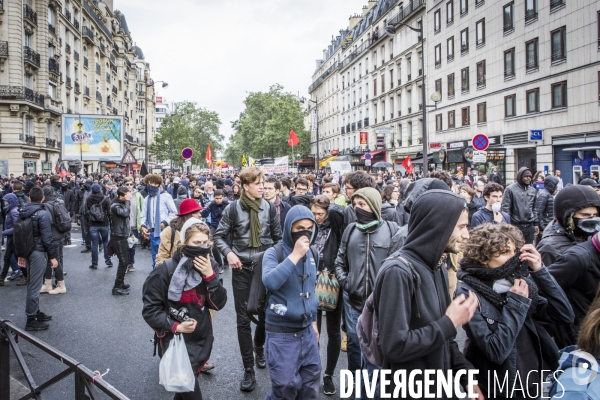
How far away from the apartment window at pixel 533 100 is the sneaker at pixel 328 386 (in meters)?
24.8

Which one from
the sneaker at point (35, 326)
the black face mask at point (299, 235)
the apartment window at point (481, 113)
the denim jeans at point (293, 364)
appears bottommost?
the sneaker at point (35, 326)

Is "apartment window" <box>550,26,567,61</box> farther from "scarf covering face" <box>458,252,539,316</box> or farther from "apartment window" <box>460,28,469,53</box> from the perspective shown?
"scarf covering face" <box>458,252,539,316</box>

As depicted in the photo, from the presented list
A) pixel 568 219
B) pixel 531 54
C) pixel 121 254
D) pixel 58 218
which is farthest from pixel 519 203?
pixel 531 54

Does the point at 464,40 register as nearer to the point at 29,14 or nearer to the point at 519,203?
the point at 519,203

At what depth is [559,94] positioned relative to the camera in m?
23.3

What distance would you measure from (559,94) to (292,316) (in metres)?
24.6

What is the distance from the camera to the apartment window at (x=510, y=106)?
87.9 ft

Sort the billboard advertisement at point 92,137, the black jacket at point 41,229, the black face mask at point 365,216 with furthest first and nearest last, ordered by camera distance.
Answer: the billboard advertisement at point 92,137 < the black jacket at point 41,229 < the black face mask at point 365,216

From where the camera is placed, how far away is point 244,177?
15.8 feet

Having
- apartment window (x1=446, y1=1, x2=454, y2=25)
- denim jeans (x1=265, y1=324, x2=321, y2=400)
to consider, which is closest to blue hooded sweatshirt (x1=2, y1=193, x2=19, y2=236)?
denim jeans (x1=265, y1=324, x2=321, y2=400)

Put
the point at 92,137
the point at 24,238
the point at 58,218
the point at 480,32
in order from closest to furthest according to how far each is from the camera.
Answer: the point at 24,238, the point at 58,218, the point at 92,137, the point at 480,32

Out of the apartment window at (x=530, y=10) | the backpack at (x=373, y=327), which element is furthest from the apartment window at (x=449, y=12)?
the backpack at (x=373, y=327)

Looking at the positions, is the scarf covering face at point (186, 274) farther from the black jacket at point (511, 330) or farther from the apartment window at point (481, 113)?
the apartment window at point (481, 113)

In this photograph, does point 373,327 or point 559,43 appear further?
point 559,43
